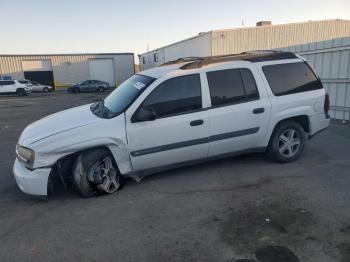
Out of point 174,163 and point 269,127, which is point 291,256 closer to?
point 174,163

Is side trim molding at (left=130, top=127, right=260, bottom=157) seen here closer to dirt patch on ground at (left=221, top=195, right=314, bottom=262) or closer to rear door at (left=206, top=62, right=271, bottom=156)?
rear door at (left=206, top=62, right=271, bottom=156)

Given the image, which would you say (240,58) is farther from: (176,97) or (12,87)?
(12,87)

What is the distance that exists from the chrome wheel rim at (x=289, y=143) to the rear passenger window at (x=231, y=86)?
971 millimetres

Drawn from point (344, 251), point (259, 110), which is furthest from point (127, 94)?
point (344, 251)

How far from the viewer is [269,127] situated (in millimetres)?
5109

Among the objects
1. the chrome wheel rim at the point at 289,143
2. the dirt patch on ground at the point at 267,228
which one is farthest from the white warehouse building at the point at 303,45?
the dirt patch on ground at the point at 267,228

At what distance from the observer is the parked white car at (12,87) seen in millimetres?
30256

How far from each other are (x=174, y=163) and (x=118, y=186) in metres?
0.95

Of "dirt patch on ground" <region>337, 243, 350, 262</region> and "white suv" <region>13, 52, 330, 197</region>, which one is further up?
"white suv" <region>13, 52, 330, 197</region>

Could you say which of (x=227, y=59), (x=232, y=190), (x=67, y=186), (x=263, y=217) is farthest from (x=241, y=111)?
(x=67, y=186)

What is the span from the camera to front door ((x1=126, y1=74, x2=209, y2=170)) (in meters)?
4.37

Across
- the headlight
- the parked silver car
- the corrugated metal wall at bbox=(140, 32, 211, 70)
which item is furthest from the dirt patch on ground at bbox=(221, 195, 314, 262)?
the parked silver car

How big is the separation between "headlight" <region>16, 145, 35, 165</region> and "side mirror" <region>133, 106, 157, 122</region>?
1.49 meters

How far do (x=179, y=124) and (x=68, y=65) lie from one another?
134ft
